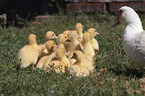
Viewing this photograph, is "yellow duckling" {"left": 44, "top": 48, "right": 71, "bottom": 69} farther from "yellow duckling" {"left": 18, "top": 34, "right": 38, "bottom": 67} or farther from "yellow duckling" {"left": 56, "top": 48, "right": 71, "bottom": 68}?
"yellow duckling" {"left": 18, "top": 34, "right": 38, "bottom": 67}

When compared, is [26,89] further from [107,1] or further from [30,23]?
[107,1]

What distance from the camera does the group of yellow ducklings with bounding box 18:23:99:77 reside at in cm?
459

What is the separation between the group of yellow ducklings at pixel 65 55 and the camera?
4.59 metres

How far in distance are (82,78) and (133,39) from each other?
4.04 feet

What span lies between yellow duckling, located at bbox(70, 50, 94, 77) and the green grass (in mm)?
157

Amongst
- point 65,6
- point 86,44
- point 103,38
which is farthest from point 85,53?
point 65,6

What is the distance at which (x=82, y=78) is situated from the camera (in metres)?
4.09

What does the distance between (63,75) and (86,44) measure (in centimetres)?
117

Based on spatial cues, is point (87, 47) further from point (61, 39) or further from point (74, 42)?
point (61, 39)

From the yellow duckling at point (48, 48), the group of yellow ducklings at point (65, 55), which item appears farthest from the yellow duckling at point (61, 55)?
the yellow duckling at point (48, 48)

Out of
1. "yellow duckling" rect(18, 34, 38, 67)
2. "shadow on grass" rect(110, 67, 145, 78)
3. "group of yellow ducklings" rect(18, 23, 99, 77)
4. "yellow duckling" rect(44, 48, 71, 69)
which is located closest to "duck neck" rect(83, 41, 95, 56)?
"group of yellow ducklings" rect(18, 23, 99, 77)

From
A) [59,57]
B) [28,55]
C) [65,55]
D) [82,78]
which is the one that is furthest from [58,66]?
[28,55]

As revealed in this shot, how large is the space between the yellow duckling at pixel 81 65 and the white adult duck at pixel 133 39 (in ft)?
2.82

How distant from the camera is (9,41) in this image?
22.5ft
